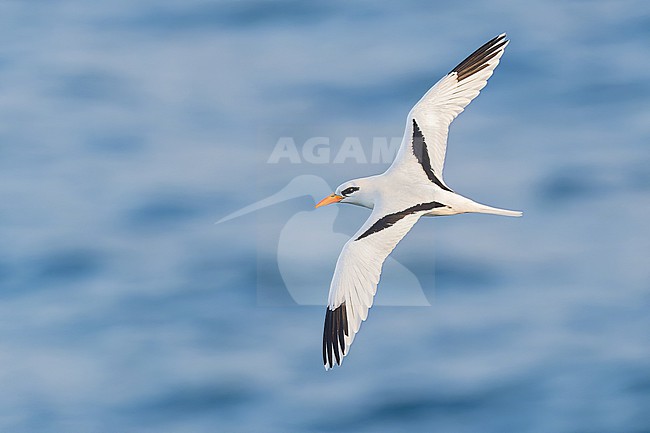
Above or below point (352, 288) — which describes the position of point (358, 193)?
above

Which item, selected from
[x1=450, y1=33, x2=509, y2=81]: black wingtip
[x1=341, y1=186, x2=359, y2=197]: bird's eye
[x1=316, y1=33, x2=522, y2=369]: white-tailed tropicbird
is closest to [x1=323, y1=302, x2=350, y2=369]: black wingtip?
[x1=316, y1=33, x2=522, y2=369]: white-tailed tropicbird

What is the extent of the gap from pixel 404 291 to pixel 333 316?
8.20 metres

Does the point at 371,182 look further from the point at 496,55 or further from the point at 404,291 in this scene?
the point at 404,291

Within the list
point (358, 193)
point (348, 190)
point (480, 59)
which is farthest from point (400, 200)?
point (480, 59)

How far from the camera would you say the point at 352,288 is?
56.1 feet

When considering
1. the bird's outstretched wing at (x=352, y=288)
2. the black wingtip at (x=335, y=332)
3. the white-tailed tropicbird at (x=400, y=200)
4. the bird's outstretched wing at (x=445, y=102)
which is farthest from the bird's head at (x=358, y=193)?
the black wingtip at (x=335, y=332)

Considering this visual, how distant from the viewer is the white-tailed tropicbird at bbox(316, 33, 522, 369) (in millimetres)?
17078

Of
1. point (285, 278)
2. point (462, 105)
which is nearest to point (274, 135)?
point (285, 278)

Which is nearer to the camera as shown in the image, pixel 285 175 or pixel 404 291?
pixel 404 291

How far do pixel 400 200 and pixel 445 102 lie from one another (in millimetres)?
1943

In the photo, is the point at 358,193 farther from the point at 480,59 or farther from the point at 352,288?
the point at 480,59

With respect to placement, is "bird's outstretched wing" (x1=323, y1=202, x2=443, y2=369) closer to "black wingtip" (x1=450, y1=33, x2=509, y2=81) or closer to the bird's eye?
the bird's eye

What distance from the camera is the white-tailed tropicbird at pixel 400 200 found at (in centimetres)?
1708

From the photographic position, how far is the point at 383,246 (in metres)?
17.2
